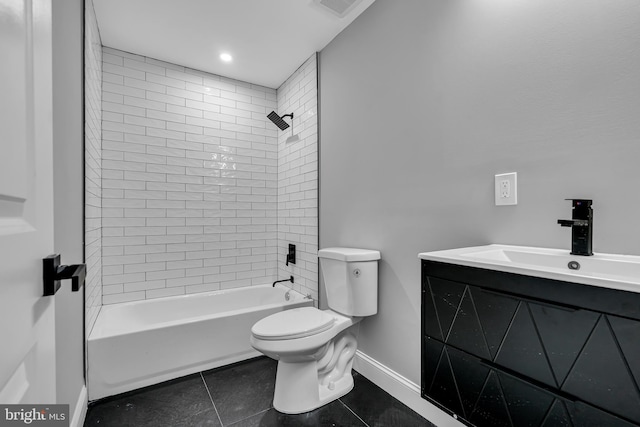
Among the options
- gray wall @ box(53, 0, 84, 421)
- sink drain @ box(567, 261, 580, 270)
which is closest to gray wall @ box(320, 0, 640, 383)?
sink drain @ box(567, 261, 580, 270)

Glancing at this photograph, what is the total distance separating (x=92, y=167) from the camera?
203cm

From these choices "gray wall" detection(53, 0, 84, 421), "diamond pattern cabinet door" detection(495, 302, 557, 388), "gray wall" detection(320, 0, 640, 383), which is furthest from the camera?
"gray wall" detection(53, 0, 84, 421)

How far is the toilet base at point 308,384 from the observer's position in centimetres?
166

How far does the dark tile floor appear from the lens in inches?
62.3

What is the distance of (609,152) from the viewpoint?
102cm

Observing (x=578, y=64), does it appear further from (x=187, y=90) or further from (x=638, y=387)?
(x=187, y=90)

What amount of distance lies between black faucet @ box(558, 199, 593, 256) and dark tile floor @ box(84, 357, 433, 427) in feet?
3.82

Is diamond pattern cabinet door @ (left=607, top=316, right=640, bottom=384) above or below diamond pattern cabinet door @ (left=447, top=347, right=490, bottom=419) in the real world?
above

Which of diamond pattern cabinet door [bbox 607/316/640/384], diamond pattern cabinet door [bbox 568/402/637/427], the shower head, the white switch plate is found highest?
the shower head

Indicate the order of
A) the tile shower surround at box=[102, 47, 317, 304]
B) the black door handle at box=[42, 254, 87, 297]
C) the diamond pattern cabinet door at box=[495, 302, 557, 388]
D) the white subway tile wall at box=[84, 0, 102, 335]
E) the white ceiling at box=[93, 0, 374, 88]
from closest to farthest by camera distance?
the black door handle at box=[42, 254, 87, 297] → the diamond pattern cabinet door at box=[495, 302, 557, 388] → the white subway tile wall at box=[84, 0, 102, 335] → the white ceiling at box=[93, 0, 374, 88] → the tile shower surround at box=[102, 47, 317, 304]

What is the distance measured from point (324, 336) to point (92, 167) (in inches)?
75.3

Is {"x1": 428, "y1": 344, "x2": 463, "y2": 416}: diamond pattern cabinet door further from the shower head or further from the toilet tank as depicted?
the shower head

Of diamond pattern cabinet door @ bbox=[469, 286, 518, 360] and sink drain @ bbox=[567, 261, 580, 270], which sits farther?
sink drain @ bbox=[567, 261, 580, 270]

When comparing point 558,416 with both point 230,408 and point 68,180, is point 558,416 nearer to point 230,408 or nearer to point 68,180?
point 230,408
